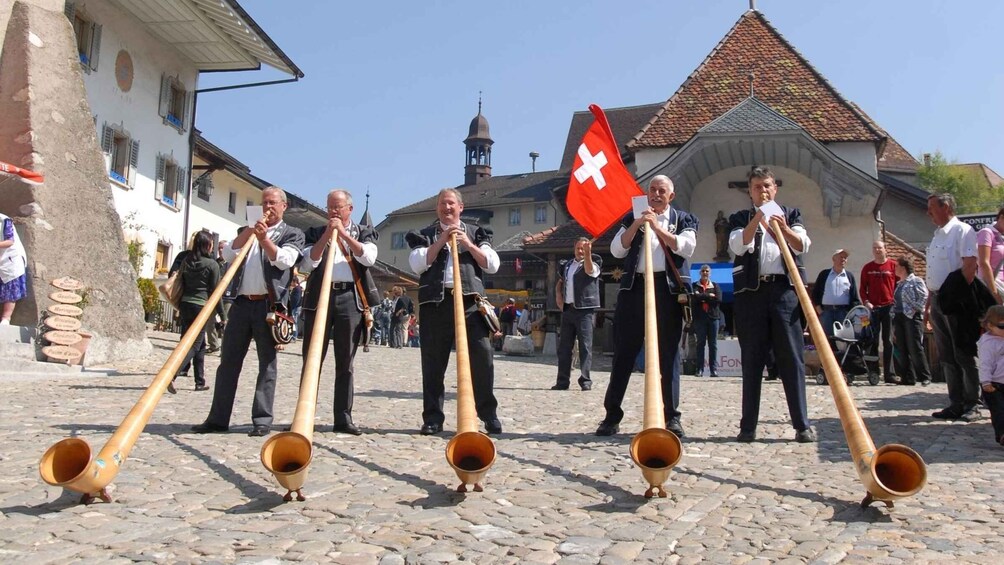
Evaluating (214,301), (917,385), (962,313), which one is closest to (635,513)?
(214,301)

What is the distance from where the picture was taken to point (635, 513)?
12.4 ft

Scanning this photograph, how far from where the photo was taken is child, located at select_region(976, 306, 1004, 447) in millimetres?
5883

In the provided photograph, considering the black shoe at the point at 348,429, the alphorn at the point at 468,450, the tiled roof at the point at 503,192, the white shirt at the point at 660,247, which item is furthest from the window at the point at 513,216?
the alphorn at the point at 468,450

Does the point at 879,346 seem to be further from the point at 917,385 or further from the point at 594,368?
the point at 594,368

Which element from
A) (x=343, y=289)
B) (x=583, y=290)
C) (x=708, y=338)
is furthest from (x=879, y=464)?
(x=708, y=338)

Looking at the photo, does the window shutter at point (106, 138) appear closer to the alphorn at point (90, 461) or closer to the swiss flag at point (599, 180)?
the swiss flag at point (599, 180)

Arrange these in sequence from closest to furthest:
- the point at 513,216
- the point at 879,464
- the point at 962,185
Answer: the point at 879,464, the point at 962,185, the point at 513,216

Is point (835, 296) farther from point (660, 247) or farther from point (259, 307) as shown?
point (259, 307)

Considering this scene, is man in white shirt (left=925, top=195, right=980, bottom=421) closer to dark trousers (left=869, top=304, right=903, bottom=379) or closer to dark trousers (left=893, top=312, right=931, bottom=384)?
dark trousers (left=893, top=312, right=931, bottom=384)

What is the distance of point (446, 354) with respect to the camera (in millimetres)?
6414

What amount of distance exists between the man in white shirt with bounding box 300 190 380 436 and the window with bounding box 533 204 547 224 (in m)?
60.8

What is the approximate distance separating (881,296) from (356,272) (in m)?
8.25

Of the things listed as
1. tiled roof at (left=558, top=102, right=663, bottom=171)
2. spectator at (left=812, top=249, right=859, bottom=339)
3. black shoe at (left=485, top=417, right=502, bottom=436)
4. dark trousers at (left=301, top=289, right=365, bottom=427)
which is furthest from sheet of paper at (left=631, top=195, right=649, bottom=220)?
tiled roof at (left=558, top=102, right=663, bottom=171)

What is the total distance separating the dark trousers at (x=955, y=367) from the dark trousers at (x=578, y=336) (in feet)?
14.3
